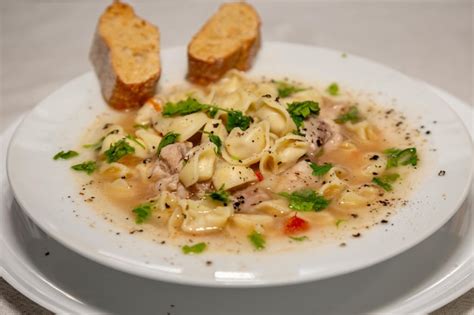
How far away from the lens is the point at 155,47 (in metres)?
6.38

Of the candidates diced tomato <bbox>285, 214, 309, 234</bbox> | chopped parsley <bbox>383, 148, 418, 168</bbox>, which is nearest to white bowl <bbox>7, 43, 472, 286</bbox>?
chopped parsley <bbox>383, 148, 418, 168</bbox>

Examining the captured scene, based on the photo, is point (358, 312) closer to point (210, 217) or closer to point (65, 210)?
point (210, 217)

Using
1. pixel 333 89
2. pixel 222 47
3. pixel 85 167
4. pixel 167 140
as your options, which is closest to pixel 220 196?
pixel 167 140

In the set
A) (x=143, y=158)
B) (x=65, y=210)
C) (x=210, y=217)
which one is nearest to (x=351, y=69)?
(x=143, y=158)

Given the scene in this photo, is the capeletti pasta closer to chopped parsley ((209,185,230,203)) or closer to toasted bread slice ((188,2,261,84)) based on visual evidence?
chopped parsley ((209,185,230,203))

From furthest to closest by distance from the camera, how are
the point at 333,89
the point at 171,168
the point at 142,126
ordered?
the point at 333,89 → the point at 142,126 → the point at 171,168

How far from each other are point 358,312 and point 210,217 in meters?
1.03

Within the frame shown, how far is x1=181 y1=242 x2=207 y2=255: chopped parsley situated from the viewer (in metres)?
4.06

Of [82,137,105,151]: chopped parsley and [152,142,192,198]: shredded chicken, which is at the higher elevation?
[152,142,192,198]: shredded chicken

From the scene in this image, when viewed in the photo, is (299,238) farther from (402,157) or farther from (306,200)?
(402,157)

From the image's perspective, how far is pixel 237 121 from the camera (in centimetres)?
526

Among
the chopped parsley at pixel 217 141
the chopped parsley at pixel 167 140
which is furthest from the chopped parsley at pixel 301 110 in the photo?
the chopped parsley at pixel 167 140

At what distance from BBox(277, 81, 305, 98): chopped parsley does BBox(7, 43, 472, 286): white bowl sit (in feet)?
0.76

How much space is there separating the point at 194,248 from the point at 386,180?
1.52 meters
